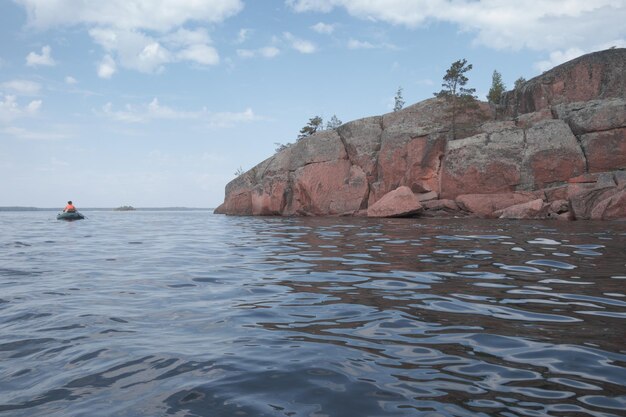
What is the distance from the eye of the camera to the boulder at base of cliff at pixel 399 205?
25.3 meters

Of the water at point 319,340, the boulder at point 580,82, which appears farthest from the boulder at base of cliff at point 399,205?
the water at point 319,340

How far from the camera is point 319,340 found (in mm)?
3740

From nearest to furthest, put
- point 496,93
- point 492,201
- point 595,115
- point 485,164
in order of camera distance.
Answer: point 595,115, point 492,201, point 485,164, point 496,93

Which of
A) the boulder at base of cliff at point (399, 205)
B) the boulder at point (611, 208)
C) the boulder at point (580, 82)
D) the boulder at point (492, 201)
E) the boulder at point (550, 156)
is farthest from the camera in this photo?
the boulder at point (580, 82)

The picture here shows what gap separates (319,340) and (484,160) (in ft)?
80.1

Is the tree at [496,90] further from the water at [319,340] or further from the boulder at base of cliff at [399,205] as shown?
the water at [319,340]

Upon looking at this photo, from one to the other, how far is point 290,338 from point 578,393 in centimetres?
218

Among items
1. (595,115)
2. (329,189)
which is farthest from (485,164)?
(329,189)

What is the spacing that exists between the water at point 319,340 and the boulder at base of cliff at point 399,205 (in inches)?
685

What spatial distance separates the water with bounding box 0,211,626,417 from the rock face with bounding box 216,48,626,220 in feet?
56.2

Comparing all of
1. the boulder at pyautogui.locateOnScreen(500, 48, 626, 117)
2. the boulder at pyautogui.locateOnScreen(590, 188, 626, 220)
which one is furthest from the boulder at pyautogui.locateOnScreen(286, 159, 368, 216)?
the boulder at pyautogui.locateOnScreen(590, 188, 626, 220)

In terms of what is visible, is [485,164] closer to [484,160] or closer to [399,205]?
[484,160]

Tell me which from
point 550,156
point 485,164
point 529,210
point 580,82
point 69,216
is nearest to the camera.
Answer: point 529,210

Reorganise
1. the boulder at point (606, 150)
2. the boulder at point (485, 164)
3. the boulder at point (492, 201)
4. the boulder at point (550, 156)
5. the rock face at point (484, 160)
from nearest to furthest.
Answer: the boulder at point (606, 150)
the rock face at point (484, 160)
the boulder at point (550, 156)
the boulder at point (492, 201)
the boulder at point (485, 164)
